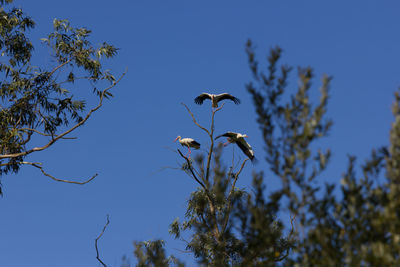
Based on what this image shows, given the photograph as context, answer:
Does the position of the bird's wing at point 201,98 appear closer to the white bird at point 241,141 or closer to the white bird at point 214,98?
the white bird at point 214,98

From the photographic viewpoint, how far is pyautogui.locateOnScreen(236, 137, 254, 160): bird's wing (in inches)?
580

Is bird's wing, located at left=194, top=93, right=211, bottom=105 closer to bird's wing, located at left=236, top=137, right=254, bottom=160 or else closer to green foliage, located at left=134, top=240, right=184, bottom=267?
bird's wing, located at left=236, top=137, right=254, bottom=160

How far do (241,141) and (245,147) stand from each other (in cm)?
30

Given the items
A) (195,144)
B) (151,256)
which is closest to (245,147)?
(195,144)

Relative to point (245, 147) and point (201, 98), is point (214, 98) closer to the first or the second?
point (201, 98)

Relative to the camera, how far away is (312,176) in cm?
500

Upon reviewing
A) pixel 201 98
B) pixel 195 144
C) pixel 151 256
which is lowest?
pixel 151 256

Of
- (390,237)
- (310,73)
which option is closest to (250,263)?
(390,237)

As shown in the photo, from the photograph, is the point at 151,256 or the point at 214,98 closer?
the point at 151,256

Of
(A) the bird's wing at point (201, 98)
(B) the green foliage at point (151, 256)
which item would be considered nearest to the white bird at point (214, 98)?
(A) the bird's wing at point (201, 98)

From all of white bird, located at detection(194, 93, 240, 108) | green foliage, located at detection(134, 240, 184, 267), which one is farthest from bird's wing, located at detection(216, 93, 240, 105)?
green foliage, located at detection(134, 240, 184, 267)

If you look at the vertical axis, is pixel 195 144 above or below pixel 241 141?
above

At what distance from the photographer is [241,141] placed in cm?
1471

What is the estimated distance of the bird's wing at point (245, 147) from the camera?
1474 centimetres
